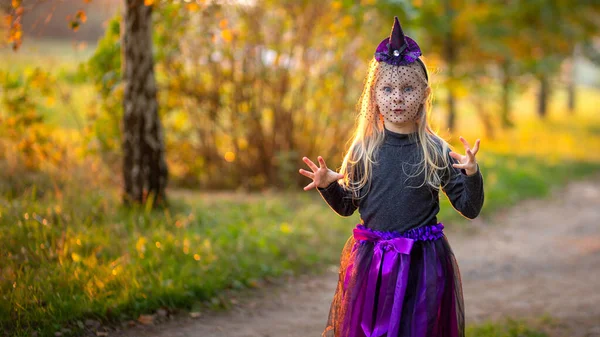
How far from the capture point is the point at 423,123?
10.6 feet

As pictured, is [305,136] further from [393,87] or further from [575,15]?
[575,15]

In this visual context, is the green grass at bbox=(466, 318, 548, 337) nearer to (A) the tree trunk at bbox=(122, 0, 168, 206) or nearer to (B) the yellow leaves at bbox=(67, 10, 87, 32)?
(A) the tree trunk at bbox=(122, 0, 168, 206)

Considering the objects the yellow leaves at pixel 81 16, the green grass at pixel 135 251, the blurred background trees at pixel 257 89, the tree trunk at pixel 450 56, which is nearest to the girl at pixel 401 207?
the green grass at pixel 135 251

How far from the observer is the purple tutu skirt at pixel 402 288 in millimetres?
3057

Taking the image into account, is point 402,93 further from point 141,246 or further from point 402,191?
point 141,246

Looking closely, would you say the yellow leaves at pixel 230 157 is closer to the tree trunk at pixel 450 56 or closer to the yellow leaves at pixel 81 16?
the yellow leaves at pixel 81 16

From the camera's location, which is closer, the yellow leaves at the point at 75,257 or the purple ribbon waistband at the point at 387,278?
the purple ribbon waistband at the point at 387,278

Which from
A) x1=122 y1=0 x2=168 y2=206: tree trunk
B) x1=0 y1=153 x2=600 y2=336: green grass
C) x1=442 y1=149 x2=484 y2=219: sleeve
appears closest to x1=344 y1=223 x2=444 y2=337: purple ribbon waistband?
x1=442 y1=149 x2=484 y2=219: sleeve

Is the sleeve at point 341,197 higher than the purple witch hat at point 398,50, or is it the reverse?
the purple witch hat at point 398,50

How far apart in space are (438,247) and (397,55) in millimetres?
966

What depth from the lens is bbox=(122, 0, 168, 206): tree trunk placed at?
6.05m

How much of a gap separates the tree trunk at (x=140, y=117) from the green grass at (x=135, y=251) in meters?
0.28

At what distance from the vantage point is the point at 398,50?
10.4ft

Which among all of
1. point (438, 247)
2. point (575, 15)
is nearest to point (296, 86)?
point (438, 247)
